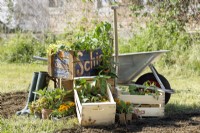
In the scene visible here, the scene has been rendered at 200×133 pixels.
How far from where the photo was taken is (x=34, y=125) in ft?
14.0

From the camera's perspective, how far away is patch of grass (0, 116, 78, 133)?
4066 mm

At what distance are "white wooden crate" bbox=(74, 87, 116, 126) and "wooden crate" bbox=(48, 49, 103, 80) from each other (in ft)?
1.75

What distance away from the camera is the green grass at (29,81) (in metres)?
4.20

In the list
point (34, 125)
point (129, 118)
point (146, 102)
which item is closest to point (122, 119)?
point (129, 118)

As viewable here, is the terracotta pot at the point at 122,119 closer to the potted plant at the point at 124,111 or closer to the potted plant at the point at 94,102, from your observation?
the potted plant at the point at 124,111

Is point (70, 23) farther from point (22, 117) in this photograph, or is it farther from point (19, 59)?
point (22, 117)

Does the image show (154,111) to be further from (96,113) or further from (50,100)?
(50,100)

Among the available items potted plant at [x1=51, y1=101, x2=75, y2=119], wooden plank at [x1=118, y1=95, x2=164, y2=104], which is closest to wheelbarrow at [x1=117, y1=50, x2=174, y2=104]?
wooden plank at [x1=118, y1=95, x2=164, y2=104]

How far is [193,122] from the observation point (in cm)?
443

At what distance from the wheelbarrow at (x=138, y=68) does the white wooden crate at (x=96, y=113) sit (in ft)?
3.71

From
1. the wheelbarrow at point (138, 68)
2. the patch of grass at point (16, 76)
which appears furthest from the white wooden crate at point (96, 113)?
the patch of grass at point (16, 76)

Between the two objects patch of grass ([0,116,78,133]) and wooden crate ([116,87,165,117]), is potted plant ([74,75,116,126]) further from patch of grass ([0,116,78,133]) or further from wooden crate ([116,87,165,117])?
wooden crate ([116,87,165,117])

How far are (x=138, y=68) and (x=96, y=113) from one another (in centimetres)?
130

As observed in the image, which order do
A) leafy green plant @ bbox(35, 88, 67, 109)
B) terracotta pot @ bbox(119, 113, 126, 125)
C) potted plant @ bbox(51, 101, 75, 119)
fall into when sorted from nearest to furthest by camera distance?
terracotta pot @ bbox(119, 113, 126, 125), potted plant @ bbox(51, 101, 75, 119), leafy green plant @ bbox(35, 88, 67, 109)
